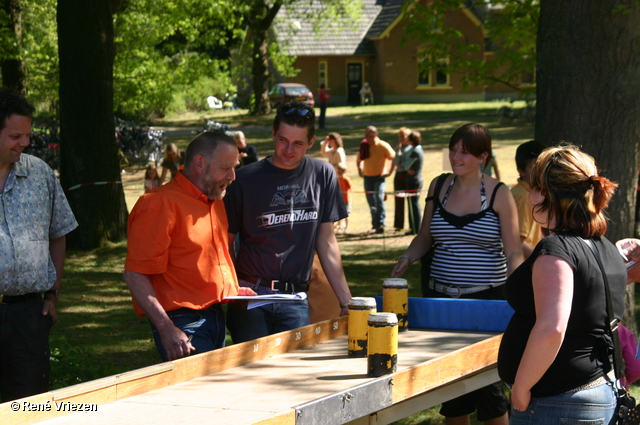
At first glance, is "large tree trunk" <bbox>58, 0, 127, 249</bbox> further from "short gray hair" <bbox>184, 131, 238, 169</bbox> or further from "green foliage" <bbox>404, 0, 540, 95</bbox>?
"short gray hair" <bbox>184, 131, 238, 169</bbox>

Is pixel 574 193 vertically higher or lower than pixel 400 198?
higher

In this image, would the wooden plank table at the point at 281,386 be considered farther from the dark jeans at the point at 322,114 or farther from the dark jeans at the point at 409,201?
the dark jeans at the point at 322,114

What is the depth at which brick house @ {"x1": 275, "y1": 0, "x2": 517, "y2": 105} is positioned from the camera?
48156 millimetres

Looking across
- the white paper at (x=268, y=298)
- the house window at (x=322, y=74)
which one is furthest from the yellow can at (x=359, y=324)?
the house window at (x=322, y=74)

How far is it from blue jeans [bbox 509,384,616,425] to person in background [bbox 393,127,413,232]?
1205 centimetres

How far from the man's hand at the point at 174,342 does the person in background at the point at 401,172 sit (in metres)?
11.5

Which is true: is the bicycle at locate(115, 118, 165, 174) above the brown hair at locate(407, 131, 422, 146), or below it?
below

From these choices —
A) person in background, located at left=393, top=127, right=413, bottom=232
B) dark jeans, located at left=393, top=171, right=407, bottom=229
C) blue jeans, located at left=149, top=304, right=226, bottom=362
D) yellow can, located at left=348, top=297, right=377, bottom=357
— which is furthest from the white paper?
dark jeans, located at left=393, top=171, right=407, bottom=229

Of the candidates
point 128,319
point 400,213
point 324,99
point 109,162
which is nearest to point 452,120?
point 324,99

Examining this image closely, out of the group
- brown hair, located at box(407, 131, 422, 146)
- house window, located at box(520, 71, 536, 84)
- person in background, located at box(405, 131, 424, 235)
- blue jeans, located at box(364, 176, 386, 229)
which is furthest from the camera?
blue jeans, located at box(364, 176, 386, 229)

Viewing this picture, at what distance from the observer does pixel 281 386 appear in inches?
136

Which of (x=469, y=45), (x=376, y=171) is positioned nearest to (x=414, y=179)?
(x=376, y=171)

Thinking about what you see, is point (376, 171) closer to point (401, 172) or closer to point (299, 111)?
point (401, 172)

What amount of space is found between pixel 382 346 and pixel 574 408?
782 millimetres
